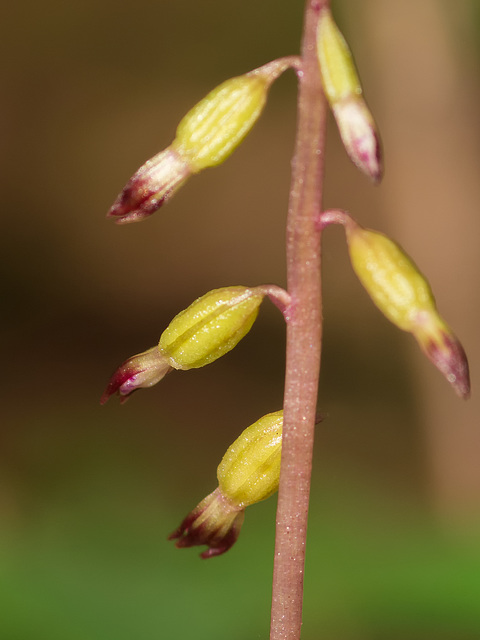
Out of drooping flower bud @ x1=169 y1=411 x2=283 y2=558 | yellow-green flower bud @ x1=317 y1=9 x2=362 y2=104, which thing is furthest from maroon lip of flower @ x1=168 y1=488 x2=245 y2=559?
yellow-green flower bud @ x1=317 y1=9 x2=362 y2=104

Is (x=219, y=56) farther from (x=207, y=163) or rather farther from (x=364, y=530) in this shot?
(x=207, y=163)

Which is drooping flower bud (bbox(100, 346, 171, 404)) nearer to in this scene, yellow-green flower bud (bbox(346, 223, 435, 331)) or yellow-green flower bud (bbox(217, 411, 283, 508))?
yellow-green flower bud (bbox(217, 411, 283, 508))

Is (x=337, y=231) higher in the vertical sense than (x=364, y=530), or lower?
higher

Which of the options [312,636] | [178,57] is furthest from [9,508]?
[178,57]

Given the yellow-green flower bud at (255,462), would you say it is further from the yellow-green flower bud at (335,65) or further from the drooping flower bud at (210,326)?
the yellow-green flower bud at (335,65)

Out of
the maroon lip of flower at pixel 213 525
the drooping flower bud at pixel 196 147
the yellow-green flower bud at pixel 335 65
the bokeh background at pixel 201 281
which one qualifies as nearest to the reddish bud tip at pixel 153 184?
the drooping flower bud at pixel 196 147

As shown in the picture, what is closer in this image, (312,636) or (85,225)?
(312,636)
